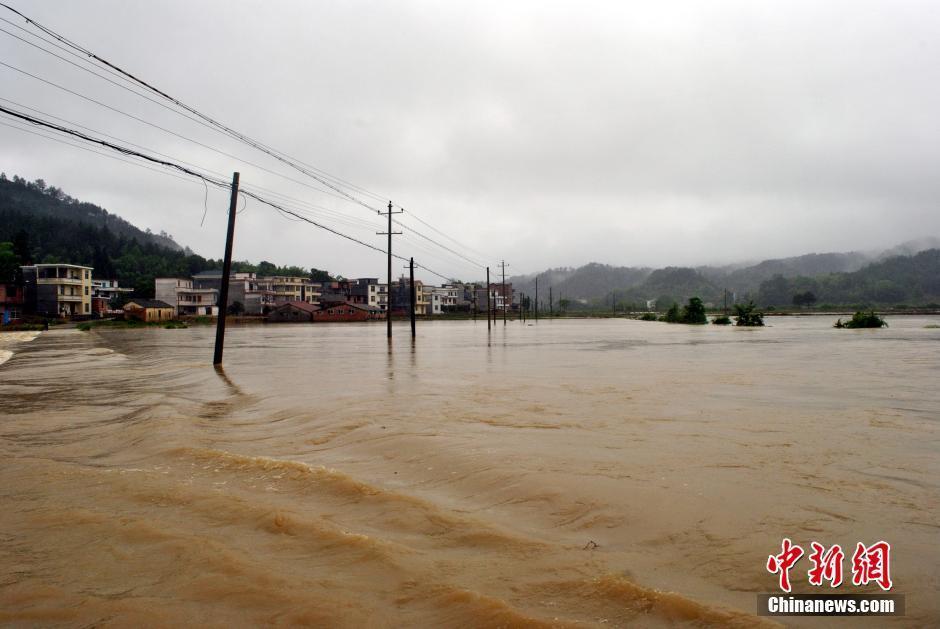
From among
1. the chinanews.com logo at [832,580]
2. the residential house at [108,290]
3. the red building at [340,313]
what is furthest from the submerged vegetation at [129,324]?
the chinanews.com logo at [832,580]

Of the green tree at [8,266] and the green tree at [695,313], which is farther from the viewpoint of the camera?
the green tree at [695,313]

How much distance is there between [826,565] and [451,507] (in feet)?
9.27

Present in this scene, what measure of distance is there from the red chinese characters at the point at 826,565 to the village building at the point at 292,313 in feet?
291

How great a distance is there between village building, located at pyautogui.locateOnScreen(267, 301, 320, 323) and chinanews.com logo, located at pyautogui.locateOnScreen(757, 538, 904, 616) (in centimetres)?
8857

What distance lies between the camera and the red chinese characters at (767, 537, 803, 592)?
356 centimetres

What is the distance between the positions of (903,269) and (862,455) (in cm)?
22024

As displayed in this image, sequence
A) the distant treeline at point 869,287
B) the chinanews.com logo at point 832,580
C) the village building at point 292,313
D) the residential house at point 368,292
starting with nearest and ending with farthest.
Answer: the chinanews.com logo at point 832,580
the village building at point 292,313
the residential house at point 368,292
the distant treeline at point 869,287

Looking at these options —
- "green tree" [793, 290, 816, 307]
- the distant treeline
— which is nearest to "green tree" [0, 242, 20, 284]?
the distant treeline

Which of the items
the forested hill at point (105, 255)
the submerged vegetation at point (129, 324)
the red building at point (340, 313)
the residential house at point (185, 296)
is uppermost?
the forested hill at point (105, 255)

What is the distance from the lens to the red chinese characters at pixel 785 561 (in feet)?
11.7

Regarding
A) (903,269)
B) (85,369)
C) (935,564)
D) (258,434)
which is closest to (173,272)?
(85,369)

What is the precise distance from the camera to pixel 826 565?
3.75 meters

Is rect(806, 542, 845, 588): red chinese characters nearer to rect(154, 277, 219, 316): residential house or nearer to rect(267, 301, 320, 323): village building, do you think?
rect(267, 301, 320, 323): village building

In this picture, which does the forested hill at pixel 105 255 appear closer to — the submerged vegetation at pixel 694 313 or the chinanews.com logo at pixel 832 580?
the submerged vegetation at pixel 694 313
